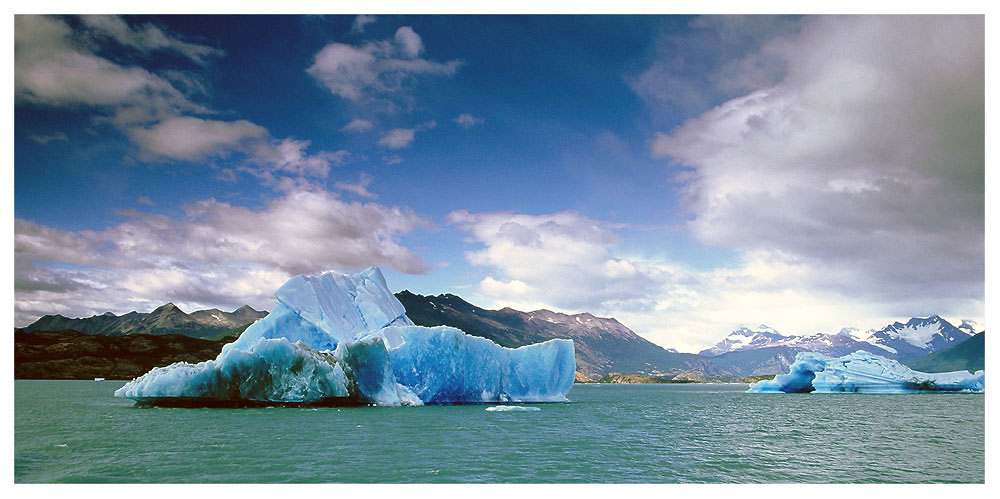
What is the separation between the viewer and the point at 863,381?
1909 inches

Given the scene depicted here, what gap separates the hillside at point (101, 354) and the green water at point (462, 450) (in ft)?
277

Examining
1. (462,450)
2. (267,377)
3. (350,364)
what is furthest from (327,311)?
(462,450)

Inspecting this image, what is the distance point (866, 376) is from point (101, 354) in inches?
4270

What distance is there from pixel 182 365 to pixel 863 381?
163ft

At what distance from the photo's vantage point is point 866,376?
47938mm

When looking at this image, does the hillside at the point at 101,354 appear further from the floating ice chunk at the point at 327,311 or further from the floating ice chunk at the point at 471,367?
the floating ice chunk at the point at 471,367

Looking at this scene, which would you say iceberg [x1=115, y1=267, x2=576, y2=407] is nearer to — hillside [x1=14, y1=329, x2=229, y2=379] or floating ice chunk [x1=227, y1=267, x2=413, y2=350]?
floating ice chunk [x1=227, y1=267, x2=413, y2=350]

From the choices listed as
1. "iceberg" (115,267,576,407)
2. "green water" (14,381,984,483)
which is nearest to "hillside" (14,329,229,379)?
"iceberg" (115,267,576,407)

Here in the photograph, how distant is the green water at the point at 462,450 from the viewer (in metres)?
10.1

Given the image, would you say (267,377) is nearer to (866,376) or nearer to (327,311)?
(327,311)

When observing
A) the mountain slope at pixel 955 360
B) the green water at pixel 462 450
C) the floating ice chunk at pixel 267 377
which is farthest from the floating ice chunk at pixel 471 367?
the mountain slope at pixel 955 360

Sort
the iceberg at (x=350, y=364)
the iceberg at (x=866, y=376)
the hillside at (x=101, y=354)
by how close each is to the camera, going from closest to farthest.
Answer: the iceberg at (x=350, y=364) → the iceberg at (x=866, y=376) → the hillside at (x=101, y=354)
